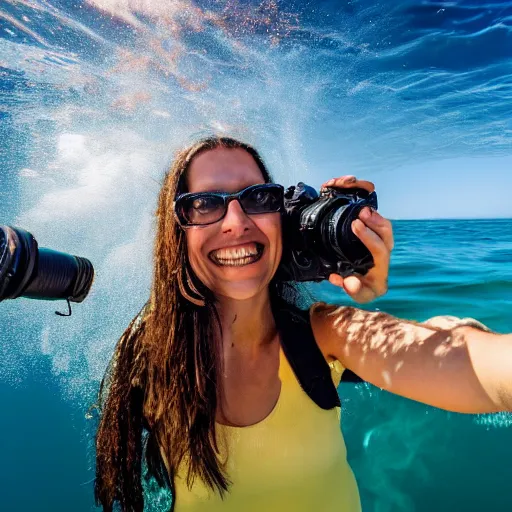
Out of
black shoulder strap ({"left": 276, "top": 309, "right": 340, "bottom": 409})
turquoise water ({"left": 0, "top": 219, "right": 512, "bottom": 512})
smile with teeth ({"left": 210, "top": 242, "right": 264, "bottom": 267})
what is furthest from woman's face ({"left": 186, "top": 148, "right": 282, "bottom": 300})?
turquoise water ({"left": 0, "top": 219, "right": 512, "bottom": 512})

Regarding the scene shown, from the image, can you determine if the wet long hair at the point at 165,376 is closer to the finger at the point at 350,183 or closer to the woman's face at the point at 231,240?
the woman's face at the point at 231,240

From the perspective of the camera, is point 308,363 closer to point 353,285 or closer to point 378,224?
point 353,285

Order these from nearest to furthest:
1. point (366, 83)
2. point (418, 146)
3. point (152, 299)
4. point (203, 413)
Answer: point (203, 413), point (152, 299), point (366, 83), point (418, 146)

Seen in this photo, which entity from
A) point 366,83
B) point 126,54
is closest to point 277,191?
point 126,54

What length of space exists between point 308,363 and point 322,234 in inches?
23.3

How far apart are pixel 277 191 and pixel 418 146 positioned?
92.4 ft

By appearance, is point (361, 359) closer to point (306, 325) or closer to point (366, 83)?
point (306, 325)

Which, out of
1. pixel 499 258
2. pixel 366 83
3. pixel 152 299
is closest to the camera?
pixel 152 299

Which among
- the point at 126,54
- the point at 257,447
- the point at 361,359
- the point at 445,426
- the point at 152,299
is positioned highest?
the point at 126,54

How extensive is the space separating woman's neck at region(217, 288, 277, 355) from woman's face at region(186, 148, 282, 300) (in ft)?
0.26

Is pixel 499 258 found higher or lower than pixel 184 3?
lower

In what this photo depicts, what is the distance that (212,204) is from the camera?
162cm

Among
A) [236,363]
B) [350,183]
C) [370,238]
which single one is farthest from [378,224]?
[236,363]

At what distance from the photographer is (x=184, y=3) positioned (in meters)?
8.92
